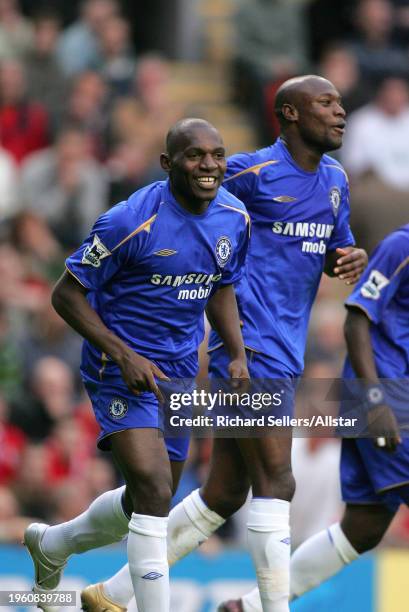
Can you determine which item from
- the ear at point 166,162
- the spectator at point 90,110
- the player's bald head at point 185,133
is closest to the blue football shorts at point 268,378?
the ear at point 166,162

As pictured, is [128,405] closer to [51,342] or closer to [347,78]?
[51,342]

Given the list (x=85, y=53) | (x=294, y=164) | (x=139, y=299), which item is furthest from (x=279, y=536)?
(x=85, y=53)

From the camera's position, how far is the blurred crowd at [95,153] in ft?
38.3

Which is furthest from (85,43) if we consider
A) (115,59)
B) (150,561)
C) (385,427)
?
(150,561)

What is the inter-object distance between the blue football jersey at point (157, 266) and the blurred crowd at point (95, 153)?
3572 mm

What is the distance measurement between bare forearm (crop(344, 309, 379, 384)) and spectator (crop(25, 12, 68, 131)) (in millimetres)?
7188

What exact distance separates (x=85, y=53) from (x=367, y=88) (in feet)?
9.17

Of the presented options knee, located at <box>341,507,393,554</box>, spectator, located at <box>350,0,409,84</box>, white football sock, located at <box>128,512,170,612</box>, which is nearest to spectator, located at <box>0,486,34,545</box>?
knee, located at <box>341,507,393,554</box>

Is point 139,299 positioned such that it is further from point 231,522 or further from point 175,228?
point 231,522

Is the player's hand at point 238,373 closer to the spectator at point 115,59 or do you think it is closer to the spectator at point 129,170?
the spectator at point 129,170

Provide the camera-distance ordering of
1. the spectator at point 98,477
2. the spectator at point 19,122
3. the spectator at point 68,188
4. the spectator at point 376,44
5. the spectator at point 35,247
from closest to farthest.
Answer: the spectator at point 98,477 < the spectator at point 35,247 < the spectator at point 68,188 < the spectator at point 19,122 < the spectator at point 376,44

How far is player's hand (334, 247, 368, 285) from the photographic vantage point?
26.6 ft

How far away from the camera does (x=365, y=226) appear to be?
44.6 feet

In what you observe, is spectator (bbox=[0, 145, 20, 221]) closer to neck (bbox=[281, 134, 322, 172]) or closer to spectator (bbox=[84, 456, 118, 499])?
spectator (bbox=[84, 456, 118, 499])
